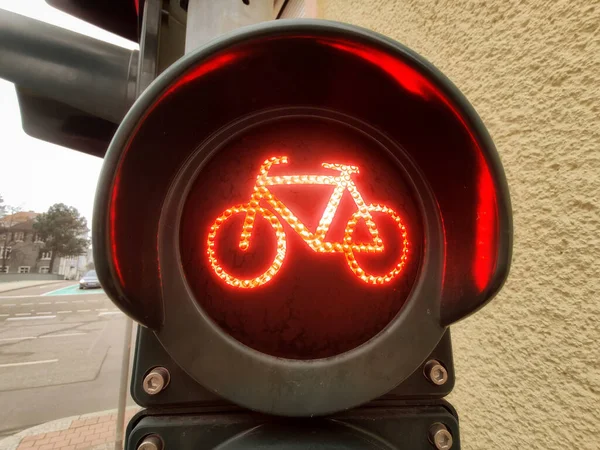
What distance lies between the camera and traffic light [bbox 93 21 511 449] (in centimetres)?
42

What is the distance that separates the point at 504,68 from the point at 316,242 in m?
0.85

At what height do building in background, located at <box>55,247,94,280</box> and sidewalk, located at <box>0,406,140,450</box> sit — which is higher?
building in background, located at <box>55,247,94,280</box>

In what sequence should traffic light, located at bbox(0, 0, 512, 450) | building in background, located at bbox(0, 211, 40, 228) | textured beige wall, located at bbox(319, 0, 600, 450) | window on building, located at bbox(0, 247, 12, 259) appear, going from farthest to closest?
building in background, located at bbox(0, 211, 40, 228) < window on building, located at bbox(0, 247, 12, 259) < textured beige wall, located at bbox(319, 0, 600, 450) < traffic light, located at bbox(0, 0, 512, 450)

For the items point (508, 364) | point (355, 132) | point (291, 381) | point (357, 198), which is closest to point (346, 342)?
point (291, 381)

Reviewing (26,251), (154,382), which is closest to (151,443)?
(154,382)

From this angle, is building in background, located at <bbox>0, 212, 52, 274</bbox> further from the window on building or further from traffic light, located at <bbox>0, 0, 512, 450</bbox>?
traffic light, located at <bbox>0, 0, 512, 450</bbox>

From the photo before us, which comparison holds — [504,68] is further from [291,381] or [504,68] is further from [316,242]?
[291,381]

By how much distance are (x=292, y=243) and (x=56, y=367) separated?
753 cm

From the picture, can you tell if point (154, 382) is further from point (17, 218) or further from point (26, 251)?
point (17, 218)

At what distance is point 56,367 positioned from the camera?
20.1ft

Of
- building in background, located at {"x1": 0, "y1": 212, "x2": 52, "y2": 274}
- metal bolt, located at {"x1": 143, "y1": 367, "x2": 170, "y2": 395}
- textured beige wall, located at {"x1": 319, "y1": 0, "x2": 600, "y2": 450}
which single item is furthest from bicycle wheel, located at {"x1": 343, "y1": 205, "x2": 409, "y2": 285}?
building in background, located at {"x1": 0, "y1": 212, "x2": 52, "y2": 274}

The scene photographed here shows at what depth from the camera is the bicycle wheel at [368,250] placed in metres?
0.46

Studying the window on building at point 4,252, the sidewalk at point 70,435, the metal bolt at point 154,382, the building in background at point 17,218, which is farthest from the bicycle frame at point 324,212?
the building in background at point 17,218

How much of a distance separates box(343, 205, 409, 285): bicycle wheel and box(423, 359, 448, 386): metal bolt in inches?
6.1
